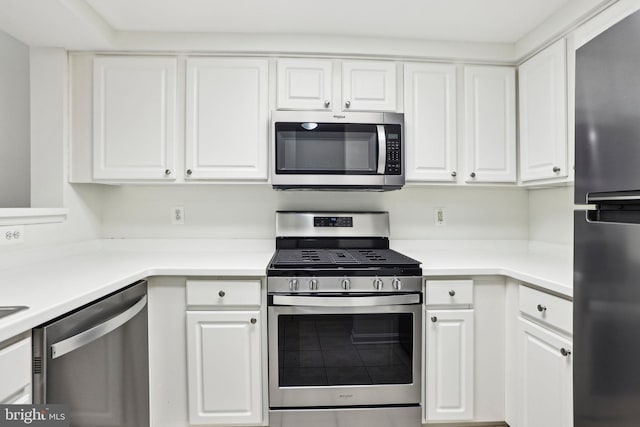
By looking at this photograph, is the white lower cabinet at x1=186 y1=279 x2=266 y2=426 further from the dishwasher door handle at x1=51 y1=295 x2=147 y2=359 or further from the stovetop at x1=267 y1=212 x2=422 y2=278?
the stovetop at x1=267 y1=212 x2=422 y2=278

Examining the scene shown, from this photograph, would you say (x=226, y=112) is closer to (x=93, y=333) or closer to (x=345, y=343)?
(x=93, y=333)

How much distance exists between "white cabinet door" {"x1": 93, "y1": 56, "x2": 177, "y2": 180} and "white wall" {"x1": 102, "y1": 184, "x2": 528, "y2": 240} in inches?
12.4

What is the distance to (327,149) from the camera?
1966 mm

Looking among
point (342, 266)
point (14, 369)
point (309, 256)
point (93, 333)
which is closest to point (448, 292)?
point (342, 266)

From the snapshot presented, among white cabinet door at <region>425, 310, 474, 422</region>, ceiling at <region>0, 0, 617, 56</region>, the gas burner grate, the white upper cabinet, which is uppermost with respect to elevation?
ceiling at <region>0, 0, 617, 56</region>

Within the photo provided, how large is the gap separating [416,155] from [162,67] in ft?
4.93

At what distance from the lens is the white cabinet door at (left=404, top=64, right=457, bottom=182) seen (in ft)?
6.68

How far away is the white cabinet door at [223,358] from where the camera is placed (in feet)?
5.46

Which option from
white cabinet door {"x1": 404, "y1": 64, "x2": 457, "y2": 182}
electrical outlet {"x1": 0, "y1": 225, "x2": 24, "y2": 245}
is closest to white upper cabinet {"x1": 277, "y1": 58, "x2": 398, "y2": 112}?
white cabinet door {"x1": 404, "y1": 64, "x2": 457, "y2": 182}

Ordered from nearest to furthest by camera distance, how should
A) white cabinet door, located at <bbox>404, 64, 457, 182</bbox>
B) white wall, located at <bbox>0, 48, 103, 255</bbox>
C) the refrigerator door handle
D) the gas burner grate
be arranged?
the refrigerator door handle → the gas burner grate → white wall, located at <bbox>0, 48, 103, 255</bbox> → white cabinet door, located at <bbox>404, 64, 457, 182</bbox>

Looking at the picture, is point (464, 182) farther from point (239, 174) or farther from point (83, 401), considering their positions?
point (83, 401)

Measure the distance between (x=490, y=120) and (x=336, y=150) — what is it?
0.93 m

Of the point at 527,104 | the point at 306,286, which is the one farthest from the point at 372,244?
the point at 527,104

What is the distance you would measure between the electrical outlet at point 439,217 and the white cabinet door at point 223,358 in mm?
1338
